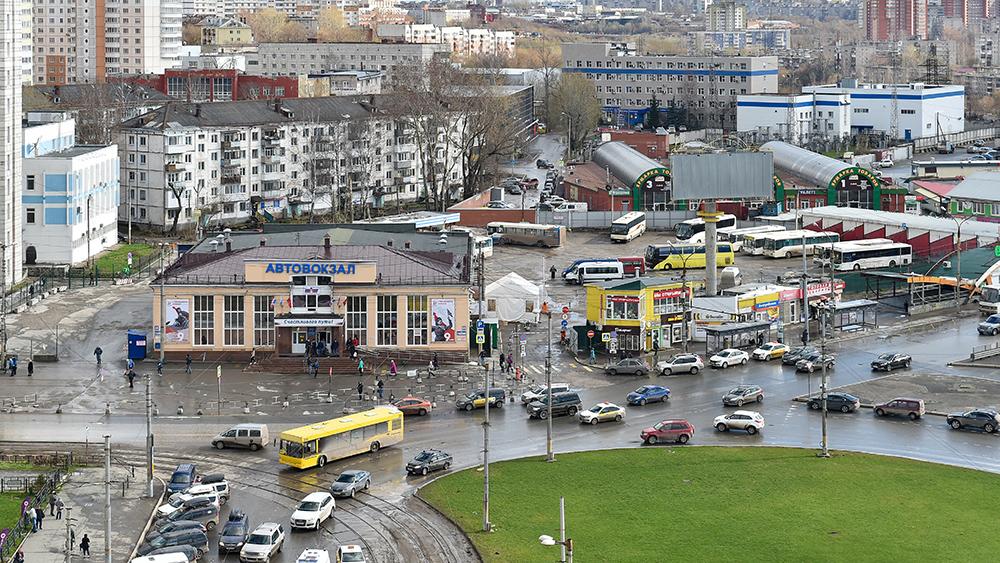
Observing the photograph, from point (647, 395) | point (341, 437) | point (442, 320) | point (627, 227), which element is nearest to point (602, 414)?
point (647, 395)

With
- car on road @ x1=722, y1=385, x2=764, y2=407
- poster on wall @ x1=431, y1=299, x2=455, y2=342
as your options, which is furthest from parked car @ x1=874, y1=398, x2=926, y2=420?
poster on wall @ x1=431, y1=299, x2=455, y2=342

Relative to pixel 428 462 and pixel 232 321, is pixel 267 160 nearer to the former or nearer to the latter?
pixel 232 321

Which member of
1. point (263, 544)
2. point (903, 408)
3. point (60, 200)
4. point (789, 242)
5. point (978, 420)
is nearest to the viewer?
point (263, 544)

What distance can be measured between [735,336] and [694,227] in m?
27.7

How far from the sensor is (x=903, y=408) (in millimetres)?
48531

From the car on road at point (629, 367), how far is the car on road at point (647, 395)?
11.5ft

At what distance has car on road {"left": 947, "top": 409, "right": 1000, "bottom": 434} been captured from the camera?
153 feet

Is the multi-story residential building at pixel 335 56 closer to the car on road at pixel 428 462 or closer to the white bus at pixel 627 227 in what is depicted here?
the white bus at pixel 627 227

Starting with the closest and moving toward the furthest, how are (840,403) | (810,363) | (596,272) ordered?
(840,403)
(810,363)
(596,272)

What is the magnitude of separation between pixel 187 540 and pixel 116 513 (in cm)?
379

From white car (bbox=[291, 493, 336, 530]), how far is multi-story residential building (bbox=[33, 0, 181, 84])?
4925 inches

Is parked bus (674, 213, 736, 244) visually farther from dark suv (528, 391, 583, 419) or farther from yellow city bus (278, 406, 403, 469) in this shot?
yellow city bus (278, 406, 403, 469)

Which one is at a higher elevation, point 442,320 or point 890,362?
point 442,320

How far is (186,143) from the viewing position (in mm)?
89000
